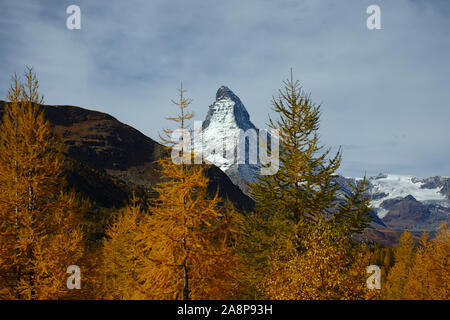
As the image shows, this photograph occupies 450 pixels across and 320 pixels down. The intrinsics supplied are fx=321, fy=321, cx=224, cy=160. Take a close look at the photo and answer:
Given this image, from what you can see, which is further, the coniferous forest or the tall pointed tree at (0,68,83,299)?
the tall pointed tree at (0,68,83,299)

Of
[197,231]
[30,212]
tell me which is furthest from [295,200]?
[30,212]

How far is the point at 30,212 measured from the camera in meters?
14.5

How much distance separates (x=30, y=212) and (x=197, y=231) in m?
8.13

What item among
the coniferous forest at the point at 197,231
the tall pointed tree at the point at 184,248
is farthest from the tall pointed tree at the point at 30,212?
the tall pointed tree at the point at 184,248

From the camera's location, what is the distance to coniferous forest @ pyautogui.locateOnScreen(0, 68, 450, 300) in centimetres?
1200

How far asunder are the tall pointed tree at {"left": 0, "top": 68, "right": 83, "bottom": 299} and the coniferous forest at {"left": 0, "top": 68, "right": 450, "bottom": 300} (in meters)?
0.05

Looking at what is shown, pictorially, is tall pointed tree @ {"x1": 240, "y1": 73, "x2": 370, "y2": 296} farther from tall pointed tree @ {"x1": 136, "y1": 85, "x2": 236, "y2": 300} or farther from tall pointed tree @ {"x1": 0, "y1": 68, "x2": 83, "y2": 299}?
tall pointed tree @ {"x1": 0, "y1": 68, "x2": 83, "y2": 299}

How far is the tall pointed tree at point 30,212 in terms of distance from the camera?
45.0 feet

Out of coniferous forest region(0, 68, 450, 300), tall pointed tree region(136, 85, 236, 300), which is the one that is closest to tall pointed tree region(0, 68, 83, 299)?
coniferous forest region(0, 68, 450, 300)

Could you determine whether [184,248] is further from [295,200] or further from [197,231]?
[295,200]

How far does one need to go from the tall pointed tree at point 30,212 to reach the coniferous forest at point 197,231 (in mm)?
49

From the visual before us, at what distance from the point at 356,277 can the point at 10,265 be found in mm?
15331
